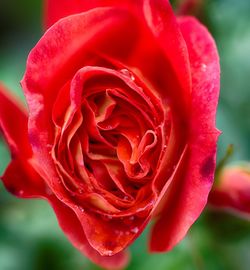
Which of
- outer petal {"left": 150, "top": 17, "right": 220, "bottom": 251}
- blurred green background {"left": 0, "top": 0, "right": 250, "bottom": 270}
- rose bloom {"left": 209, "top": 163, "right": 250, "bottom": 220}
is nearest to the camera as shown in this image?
outer petal {"left": 150, "top": 17, "right": 220, "bottom": 251}

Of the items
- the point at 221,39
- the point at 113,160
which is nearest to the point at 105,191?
the point at 113,160

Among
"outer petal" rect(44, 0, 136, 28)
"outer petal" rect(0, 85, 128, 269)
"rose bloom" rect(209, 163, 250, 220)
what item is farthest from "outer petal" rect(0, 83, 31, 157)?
"rose bloom" rect(209, 163, 250, 220)

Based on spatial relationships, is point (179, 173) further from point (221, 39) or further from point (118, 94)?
point (221, 39)

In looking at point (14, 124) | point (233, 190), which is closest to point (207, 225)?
point (233, 190)

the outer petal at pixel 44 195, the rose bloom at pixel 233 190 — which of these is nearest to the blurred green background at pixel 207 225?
the rose bloom at pixel 233 190

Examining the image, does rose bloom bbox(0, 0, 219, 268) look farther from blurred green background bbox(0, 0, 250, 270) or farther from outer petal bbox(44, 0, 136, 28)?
blurred green background bbox(0, 0, 250, 270)

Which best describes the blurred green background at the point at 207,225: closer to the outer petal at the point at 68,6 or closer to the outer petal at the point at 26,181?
the outer petal at the point at 26,181

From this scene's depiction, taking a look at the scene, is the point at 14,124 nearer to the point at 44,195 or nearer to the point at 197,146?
the point at 44,195

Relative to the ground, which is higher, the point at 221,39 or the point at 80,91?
the point at 80,91
